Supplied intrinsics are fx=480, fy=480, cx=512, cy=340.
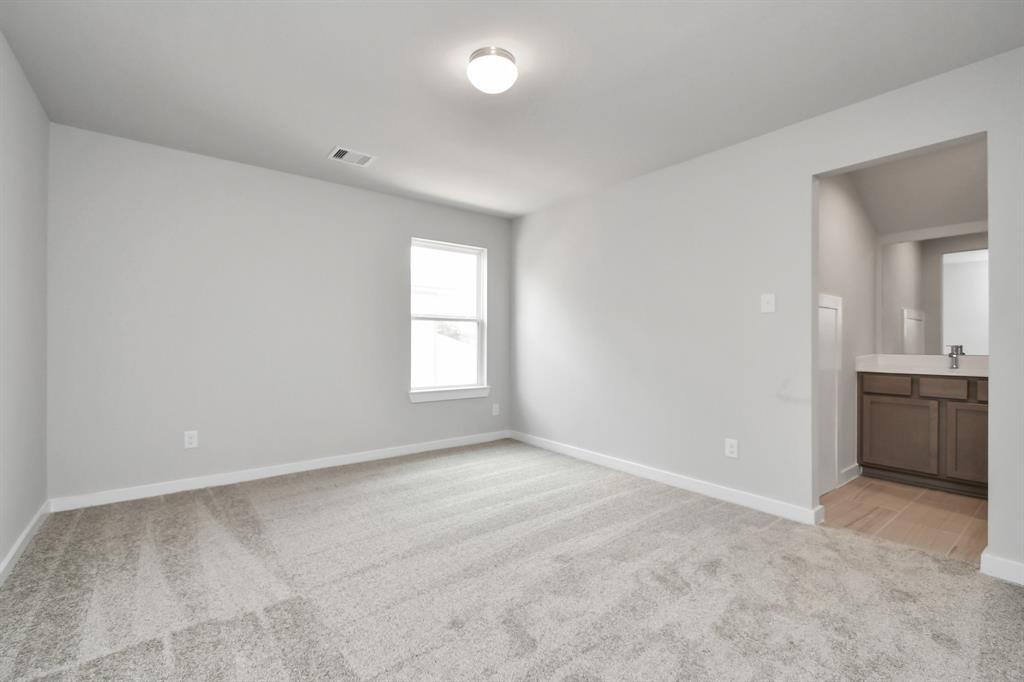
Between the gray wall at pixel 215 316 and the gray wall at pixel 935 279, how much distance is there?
423 cm

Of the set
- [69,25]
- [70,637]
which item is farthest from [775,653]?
[69,25]

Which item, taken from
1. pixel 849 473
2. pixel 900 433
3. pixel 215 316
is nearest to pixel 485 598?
pixel 215 316

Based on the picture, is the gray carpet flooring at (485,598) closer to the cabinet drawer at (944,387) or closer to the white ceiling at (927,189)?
the cabinet drawer at (944,387)

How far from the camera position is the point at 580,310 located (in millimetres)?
4309

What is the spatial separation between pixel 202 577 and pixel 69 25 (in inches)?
95.6

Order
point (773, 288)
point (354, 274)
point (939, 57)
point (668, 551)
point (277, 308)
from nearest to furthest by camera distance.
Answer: point (939, 57) → point (668, 551) → point (773, 288) → point (277, 308) → point (354, 274)

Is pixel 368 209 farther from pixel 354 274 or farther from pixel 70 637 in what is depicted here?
pixel 70 637

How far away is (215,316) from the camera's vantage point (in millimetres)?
3477

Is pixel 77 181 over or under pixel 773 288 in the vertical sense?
over

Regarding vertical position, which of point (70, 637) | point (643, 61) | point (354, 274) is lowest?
point (70, 637)

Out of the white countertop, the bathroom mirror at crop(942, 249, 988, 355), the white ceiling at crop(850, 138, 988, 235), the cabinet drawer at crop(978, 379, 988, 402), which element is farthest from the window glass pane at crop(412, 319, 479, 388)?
the bathroom mirror at crop(942, 249, 988, 355)

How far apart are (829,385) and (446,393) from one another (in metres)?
3.16

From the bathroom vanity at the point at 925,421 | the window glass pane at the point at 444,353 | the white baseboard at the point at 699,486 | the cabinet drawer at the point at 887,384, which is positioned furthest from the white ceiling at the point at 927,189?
the window glass pane at the point at 444,353

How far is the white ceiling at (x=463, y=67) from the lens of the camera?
1922 millimetres
